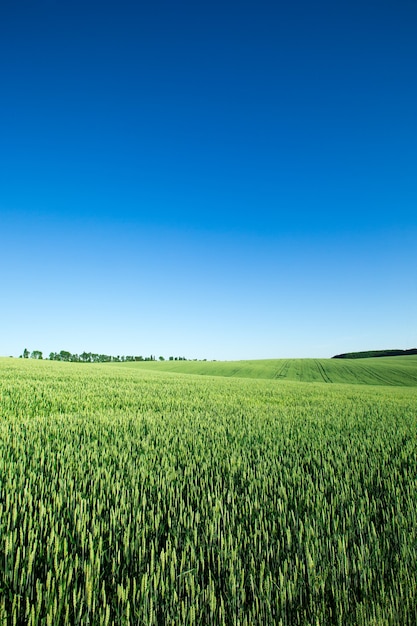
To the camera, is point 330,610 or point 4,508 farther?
point 4,508

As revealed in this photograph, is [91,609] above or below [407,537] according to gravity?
above

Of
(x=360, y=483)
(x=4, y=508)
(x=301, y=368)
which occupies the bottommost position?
(x=301, y=368)

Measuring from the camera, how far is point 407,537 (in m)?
2.35

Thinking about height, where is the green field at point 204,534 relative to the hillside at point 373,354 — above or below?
above

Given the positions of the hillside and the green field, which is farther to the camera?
the hillside

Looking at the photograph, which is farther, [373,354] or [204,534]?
[373,354]

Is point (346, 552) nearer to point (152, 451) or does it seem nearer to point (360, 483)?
point (360, 483)

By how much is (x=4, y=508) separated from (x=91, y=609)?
61.5 inches

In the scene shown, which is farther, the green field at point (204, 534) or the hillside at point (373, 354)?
the hillside at point (373, 354)

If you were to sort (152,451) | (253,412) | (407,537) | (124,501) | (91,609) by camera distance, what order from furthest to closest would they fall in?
(253,412), (152,451), (124,501), (407,537), (91,609)

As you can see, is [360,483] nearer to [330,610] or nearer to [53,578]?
[330,610]

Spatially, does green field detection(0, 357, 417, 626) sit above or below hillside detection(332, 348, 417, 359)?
above

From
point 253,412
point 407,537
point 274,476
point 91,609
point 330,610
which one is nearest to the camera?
point 91,609

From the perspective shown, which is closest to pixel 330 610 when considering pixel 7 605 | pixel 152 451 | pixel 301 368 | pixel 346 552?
pixel 346 552
